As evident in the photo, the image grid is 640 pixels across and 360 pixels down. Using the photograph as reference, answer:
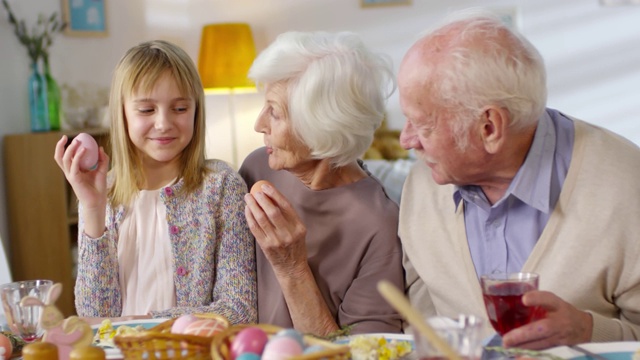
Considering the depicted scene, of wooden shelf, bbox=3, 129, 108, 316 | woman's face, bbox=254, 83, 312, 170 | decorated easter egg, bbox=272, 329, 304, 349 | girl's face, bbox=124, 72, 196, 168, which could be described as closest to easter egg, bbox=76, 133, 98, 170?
girl's face, bbox=124, 72, 196, 168

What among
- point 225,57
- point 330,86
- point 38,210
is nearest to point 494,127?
point 330,86

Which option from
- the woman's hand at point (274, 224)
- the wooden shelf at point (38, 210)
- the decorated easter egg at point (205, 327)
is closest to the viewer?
the decorated easter egg at point (205, 327)

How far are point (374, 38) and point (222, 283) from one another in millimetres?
4046

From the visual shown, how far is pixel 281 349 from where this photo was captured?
1.24m

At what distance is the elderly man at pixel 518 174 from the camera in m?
1.81

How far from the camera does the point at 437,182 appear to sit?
1.95 meters

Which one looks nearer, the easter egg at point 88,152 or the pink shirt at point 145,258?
the easter egg at point 88,152

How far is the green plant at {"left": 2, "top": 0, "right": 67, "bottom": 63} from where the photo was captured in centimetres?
480

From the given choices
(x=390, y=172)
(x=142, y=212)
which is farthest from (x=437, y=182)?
(x=390, y=172)

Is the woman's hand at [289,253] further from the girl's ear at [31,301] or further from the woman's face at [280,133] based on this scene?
the girl's ear at [31,301]

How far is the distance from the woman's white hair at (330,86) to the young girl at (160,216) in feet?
0.83

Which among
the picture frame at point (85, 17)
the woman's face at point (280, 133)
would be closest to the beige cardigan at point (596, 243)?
the woman's face at point (280, 133)

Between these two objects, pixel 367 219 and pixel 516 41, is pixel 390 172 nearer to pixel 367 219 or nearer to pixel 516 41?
pixel 367 219

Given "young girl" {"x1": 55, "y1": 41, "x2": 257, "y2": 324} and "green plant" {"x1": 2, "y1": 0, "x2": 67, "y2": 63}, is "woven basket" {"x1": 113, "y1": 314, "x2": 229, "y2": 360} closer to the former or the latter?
"young girl" {"x1": 55, "y1": 41, "x2": 257, "y2": 324}
